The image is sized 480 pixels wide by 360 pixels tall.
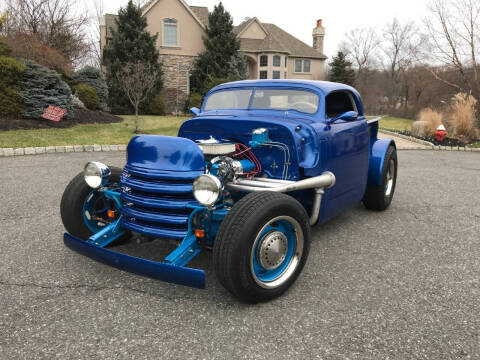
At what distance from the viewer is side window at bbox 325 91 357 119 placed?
413cm

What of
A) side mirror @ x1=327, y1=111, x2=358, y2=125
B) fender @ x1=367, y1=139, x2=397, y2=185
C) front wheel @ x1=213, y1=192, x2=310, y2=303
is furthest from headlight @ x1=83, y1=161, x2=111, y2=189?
fender @ x1=367, y1=139, x2=397, y2=185

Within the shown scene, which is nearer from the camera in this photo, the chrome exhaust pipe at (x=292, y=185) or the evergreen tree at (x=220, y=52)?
the chrome exhaust pipe at (x=292, y=185)

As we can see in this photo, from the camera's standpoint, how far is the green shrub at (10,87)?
40.8ft

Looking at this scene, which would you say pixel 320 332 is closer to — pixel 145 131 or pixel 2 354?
pixel 2 354

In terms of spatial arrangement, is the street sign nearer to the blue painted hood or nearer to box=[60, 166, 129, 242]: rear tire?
box=[60, 166, 129, 242]: rear tire

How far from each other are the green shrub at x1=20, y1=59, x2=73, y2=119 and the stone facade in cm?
1022

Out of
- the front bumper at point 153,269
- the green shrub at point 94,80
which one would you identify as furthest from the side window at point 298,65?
the front bumper at point 153,269

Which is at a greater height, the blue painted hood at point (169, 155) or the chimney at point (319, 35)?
the chimney at point (319, 35)

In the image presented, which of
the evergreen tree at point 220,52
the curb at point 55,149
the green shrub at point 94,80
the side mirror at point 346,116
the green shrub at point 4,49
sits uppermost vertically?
the evergreen tree at point 220,52

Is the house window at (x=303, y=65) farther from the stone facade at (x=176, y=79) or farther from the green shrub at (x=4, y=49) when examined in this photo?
the green shrub at (x=4, y=49)

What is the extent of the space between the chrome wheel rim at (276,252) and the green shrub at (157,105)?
18.9 metres

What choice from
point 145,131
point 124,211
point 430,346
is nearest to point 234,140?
point 124,211

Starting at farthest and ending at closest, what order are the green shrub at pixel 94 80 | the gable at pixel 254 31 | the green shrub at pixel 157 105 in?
the gable at pixel 254 31 → the green shrub at pixel 157 105 → the green shrub at pixel 94 80

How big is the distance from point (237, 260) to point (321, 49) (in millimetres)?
37544
